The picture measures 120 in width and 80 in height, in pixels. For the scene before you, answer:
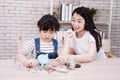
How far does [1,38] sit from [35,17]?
2.15 ft

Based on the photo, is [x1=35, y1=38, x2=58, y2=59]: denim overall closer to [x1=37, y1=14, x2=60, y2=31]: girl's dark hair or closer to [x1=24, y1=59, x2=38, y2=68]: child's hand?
[x1=37, y1=14, x2=60, y2=31]: girl's dark hair

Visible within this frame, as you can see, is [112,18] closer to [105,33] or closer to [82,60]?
[105,33]

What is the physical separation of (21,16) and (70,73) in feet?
7.82

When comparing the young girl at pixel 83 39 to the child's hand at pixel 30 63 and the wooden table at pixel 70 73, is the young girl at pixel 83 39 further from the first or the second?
the child's hand at pixel 30 63

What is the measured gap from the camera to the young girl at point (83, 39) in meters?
1.94

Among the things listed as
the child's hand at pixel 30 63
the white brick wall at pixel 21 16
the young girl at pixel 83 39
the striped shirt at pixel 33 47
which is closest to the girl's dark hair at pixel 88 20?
the young girl at pixel 83 39

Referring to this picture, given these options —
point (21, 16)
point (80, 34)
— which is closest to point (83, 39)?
point (80, 34)

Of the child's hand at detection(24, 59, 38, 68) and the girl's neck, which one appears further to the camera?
the girl's neck

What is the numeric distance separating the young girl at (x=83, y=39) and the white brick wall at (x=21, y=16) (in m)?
1.70

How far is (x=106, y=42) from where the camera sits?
313cm

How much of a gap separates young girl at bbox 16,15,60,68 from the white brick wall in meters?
1.83

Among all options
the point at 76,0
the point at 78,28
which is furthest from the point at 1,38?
the point at 78,28

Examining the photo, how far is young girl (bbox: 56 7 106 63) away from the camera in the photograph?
6.37 feet

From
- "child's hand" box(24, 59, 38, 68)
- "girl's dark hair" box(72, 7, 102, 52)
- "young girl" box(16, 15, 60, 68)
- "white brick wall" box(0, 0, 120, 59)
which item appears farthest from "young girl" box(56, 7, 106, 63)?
"white brick wall" box(0, 0, 120, 59)
